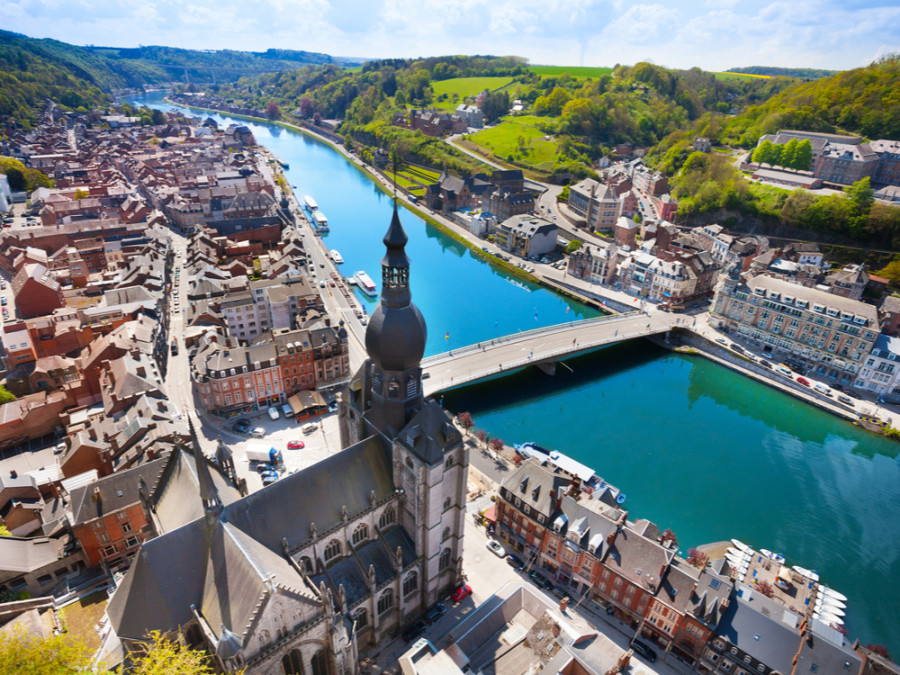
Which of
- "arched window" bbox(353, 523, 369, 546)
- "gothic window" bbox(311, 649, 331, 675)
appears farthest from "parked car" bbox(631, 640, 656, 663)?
"gothic window" bbox(311, 649, 331, 675)

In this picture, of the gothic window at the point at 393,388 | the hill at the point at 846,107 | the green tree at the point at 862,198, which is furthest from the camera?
the hill at the point at 846,107

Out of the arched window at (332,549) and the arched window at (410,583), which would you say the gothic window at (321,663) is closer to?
the arched window at (332,549)

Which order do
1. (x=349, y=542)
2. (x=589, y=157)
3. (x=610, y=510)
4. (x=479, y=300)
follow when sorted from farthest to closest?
(x=589, y=157)
(x=479, y=300)
(x=610, y=510)
(x=349, y=542)

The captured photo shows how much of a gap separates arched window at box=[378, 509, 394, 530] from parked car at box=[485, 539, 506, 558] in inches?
545

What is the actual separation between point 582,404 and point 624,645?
3949cm

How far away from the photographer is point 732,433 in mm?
70688

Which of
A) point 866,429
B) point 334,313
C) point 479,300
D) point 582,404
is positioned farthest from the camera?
point 479,300

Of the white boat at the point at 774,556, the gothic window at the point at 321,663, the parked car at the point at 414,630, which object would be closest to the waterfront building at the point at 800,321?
the white boat at the point at 774,556

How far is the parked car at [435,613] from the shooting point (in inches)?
1516

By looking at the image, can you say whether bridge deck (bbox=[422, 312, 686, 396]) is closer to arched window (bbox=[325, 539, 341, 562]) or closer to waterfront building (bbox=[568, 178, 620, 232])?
arched window (bbox=[325, 539, 341, 562])

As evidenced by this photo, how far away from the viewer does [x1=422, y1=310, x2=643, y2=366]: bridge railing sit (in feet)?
245

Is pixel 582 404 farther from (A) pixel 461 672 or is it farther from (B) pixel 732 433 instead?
(A) pixel 461 672

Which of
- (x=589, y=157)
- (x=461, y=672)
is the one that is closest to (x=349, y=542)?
(x=461, y=672)

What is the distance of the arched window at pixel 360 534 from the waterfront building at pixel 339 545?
115 millimetres
